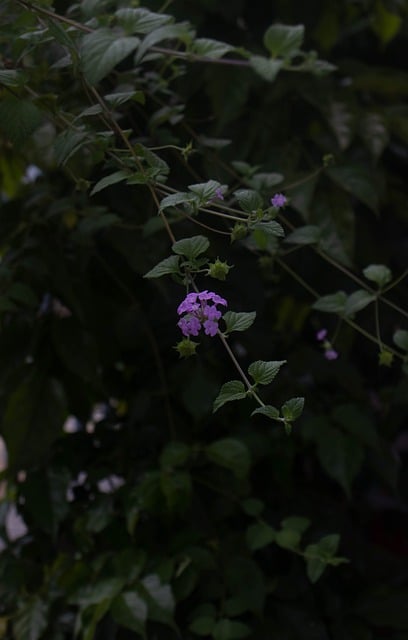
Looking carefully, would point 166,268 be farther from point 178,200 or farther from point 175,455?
point 175,455

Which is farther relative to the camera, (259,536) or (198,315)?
(259,536)

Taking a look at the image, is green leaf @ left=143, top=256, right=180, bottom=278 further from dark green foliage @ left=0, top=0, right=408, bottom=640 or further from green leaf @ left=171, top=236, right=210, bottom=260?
dark green foliage @ left=0, top=0, right=408, bottom=640

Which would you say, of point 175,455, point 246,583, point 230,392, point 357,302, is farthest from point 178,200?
point 246,583

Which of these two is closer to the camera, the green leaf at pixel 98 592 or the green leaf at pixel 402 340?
the green leaf at pixel 402 340

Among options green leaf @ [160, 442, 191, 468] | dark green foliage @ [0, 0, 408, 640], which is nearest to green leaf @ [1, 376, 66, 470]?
dark green foliage @ [0, 0, 408, 640]

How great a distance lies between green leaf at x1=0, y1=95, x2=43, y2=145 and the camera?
68 cm

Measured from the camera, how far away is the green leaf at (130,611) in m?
0.85

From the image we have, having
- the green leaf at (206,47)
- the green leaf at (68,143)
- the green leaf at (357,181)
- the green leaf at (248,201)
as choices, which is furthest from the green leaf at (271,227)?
the green leaf at (357,181)

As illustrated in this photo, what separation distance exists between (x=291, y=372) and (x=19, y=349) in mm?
312

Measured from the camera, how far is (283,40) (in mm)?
880

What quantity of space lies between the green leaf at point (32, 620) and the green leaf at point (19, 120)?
1.77 feet

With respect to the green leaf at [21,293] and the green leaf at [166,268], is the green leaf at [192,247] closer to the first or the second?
the green leaf at [166,268]

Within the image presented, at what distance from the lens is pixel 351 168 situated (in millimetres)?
985

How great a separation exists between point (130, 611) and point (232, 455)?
184mm
